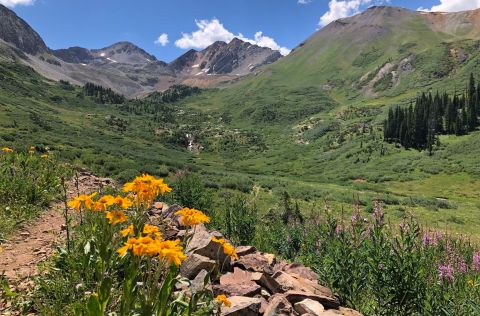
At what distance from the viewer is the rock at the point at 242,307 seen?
4.82 metres

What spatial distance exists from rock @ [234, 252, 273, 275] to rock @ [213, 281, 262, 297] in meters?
1.00

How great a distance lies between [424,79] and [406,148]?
86.6m

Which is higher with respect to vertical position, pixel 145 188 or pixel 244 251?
pixel 145 188

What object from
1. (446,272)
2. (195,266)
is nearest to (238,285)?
(195,266)

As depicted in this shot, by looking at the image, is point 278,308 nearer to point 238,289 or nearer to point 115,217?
point 238,289

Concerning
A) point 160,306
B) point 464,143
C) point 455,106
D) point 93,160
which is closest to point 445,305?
point 160,306

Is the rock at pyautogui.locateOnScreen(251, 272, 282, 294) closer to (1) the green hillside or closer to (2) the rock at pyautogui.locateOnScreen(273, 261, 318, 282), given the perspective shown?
(2) the rock at pyautogui.locateOnScreen(273, 261, 318, 282)

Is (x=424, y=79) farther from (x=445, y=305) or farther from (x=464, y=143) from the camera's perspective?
(x=445, y=305)

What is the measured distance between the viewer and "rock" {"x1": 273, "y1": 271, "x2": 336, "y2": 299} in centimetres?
636

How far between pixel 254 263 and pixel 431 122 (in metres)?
86.2

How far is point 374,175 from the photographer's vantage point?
206ft

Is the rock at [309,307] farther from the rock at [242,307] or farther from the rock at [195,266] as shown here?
the rock at [195,266]

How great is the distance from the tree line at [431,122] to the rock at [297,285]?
77794 millimetres

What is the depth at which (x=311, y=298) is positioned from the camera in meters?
5.84
